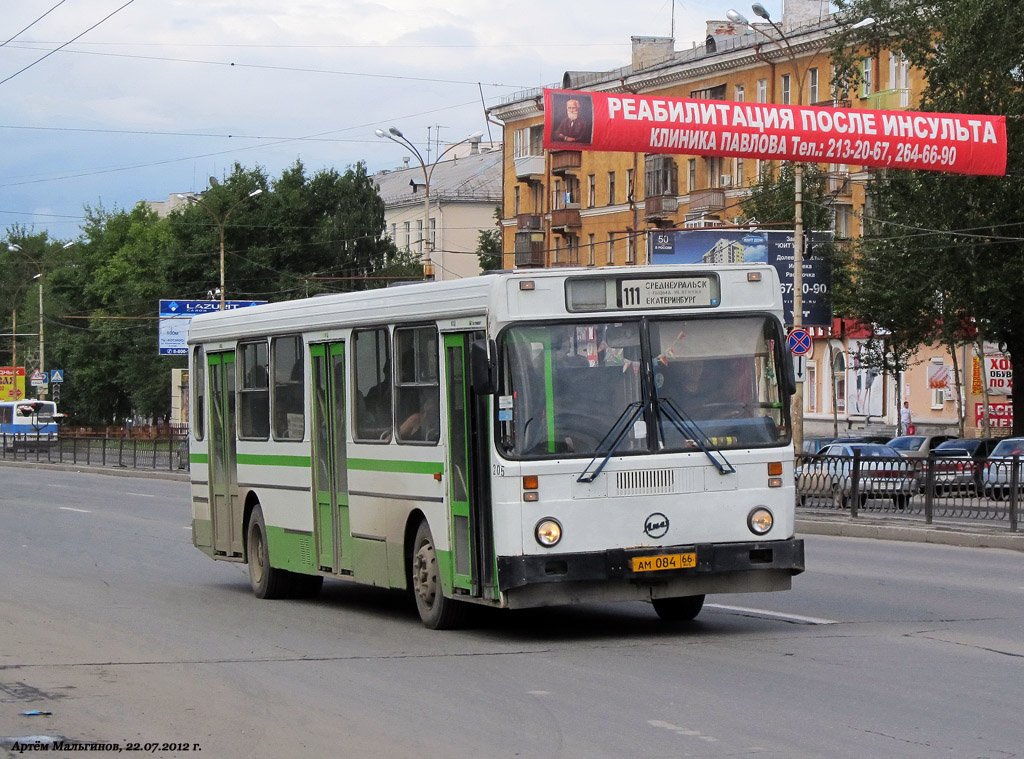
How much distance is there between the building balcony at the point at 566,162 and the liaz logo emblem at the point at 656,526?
220 ft

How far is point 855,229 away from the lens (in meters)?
62.0

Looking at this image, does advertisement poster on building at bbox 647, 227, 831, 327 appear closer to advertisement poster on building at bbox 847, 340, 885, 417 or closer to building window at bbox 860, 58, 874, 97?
building window at bbox 860, 58, 874, 97

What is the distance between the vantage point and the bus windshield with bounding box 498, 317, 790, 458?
10953 millimetres

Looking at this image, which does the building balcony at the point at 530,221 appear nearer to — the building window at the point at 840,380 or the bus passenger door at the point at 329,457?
the building window at the point at 840,380

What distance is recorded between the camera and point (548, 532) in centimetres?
1087

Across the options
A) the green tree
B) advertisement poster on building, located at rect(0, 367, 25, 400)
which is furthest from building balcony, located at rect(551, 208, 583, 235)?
the green tree

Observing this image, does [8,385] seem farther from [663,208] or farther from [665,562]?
[665,562]

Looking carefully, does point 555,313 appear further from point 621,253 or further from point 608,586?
point 621,253

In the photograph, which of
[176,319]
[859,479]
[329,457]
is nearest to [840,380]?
[176,319]

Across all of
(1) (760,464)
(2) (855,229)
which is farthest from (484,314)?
(2) (855,229)

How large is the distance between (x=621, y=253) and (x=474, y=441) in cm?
6434

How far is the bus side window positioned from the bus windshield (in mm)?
1823

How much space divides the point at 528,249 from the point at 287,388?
6608 cm

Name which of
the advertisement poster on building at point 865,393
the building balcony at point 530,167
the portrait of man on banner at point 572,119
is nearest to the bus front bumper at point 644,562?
the portrait of man on banner at point 572,119
